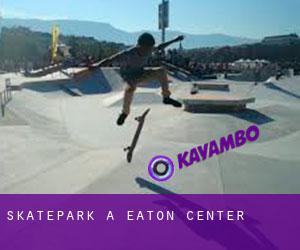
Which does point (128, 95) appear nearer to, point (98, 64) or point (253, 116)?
point (98, 64)

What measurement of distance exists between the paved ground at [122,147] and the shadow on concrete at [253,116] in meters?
0.05

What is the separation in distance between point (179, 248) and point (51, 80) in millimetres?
29500

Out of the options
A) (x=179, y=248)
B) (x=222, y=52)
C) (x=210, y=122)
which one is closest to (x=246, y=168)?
(x=179, y=248)

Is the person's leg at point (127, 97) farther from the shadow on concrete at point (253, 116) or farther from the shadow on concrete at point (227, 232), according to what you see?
the shadow on concrete at point (253, 116)

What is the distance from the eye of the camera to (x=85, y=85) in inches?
1411

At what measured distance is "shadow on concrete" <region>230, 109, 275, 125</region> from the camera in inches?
721

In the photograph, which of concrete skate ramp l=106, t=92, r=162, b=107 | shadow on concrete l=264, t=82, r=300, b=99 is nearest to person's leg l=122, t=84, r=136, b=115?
concrete skate ramp l=106, t=92, r=162, b=107

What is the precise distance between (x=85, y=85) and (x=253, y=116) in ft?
64.5

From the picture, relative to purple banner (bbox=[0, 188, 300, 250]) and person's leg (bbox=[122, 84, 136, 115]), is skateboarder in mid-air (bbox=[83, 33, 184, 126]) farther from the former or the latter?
purple banner (bbox=[0, 188, 300, 250])

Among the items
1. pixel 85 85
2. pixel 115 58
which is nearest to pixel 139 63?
pixel 115 58

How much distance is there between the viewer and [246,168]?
1066 cm

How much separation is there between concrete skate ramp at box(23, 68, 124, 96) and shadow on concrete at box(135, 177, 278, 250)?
75.6ft

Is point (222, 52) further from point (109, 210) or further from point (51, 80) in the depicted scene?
point (109, 210)

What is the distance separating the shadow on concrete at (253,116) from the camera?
1831cm
